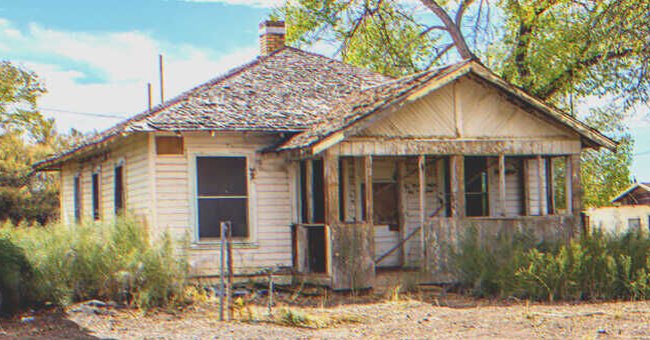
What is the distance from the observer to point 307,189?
1655 centimetres

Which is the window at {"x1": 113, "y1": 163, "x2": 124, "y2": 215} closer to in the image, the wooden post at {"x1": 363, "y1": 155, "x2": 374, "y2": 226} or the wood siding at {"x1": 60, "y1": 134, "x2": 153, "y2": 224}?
the wood siding at {"x1": 60, "y1": 134, "x2": 153, "y2": 224}

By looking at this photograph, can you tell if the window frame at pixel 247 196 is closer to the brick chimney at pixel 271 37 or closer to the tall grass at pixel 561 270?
the tall grass at pixel 561 270

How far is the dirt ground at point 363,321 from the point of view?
11.1 m

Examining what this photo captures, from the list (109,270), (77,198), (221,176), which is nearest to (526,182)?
(221,176)

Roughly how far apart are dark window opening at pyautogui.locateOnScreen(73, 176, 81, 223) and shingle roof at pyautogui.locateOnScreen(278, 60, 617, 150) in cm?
775

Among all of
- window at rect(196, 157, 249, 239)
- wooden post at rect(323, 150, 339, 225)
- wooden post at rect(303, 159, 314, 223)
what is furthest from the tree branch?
wooden post at rect(323, 150, 339, 225)

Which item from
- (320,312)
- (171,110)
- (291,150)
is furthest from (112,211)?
(320,312)

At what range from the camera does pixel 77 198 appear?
2258 cm

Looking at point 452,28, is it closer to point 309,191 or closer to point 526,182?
point 526,182

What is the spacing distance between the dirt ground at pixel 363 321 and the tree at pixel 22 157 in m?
23.7

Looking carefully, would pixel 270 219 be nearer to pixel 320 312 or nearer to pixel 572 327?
pixel 320 312

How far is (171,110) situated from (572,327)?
8652 mm

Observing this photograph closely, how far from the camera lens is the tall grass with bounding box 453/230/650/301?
1450 centimetres

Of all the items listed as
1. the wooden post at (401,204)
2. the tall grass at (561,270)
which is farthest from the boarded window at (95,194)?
the tall grass at (561,270)
